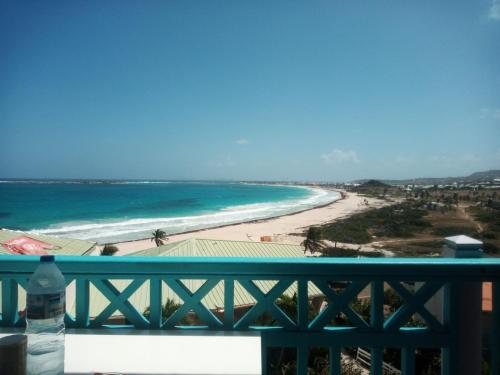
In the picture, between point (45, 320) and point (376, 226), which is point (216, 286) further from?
point (376, 226)

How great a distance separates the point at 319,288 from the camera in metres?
1.75

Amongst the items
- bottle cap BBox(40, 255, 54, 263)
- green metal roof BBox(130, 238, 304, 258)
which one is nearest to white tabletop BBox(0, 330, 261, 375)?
bottle cap BBox(40, 255, 54, 263)

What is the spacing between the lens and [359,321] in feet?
5.76

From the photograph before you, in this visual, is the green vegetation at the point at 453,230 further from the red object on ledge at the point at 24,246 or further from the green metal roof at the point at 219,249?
the red object on ledge at the point at 24,246

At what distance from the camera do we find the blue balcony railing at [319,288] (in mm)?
1716

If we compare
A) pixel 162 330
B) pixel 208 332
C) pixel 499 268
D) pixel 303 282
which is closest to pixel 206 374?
pixel 208 332

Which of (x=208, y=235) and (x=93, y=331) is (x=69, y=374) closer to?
(x=93, y=331)

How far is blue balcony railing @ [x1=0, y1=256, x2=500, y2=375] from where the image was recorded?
1716 millimetres

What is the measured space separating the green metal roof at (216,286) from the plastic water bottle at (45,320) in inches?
255

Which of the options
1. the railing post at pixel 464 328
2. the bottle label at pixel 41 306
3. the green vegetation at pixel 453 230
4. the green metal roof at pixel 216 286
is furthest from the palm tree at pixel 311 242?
the bottle label at pixel 41 306

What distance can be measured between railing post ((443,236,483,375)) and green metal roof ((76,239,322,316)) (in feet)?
20.5

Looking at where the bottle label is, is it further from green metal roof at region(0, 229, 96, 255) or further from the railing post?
green metal roof at region(0, 229, 96, 255)

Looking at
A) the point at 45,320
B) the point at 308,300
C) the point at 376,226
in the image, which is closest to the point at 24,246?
the point at 45,320

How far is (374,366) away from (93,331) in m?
1.51
